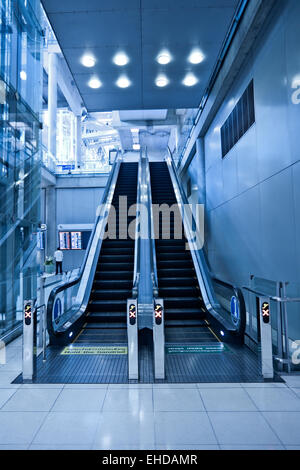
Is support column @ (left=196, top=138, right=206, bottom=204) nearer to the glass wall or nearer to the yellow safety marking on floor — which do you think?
the glass wall

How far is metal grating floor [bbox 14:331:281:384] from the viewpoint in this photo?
3.67 metres

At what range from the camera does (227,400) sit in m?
3.15

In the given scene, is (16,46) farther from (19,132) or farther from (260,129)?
(260,129)

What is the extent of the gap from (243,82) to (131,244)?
4.59 m

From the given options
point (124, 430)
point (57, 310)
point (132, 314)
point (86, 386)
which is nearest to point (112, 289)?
point (57, 310)

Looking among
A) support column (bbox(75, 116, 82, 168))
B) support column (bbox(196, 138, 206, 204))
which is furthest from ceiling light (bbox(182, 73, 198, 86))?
support column (bbox(75, 116, 82, 168))

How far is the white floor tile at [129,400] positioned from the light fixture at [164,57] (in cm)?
669

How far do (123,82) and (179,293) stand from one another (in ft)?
18.6

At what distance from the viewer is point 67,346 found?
15.7ft

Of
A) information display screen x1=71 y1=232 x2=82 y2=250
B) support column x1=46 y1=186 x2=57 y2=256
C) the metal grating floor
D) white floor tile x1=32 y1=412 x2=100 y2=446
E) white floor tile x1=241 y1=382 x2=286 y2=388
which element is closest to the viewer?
white floor tile x1=32 y1=412 x2=100 y2=446

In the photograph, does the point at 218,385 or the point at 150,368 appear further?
the point at 150,368

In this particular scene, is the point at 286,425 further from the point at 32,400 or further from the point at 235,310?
the point at 32,400

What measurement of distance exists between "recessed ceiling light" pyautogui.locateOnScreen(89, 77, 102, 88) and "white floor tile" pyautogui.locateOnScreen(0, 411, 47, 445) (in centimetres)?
745
